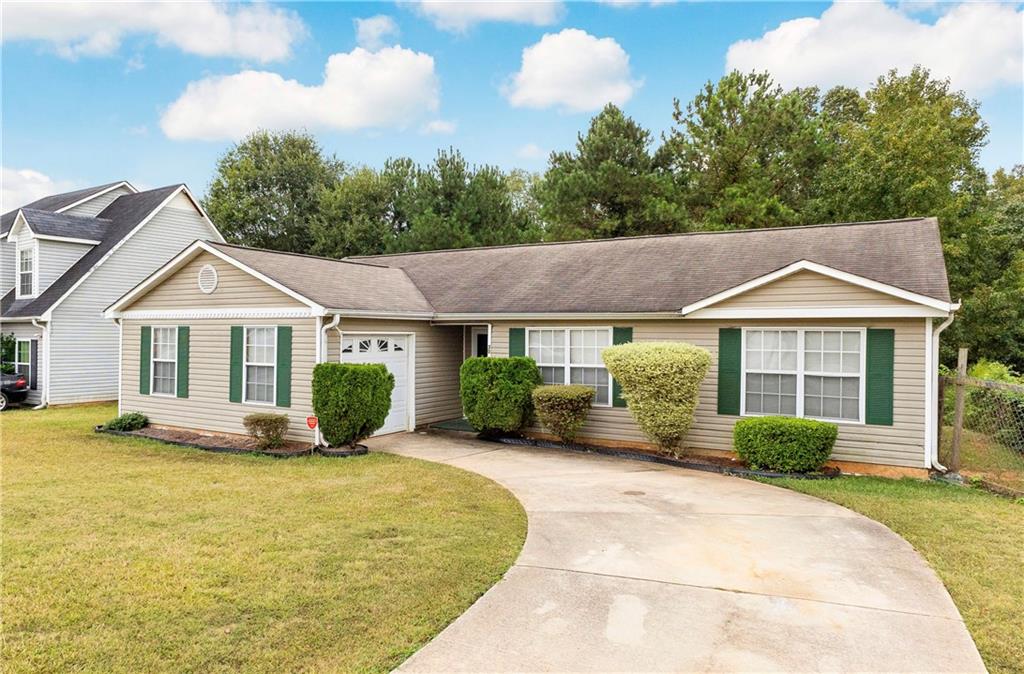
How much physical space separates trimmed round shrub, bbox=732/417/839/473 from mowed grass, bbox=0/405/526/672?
13.3 ft

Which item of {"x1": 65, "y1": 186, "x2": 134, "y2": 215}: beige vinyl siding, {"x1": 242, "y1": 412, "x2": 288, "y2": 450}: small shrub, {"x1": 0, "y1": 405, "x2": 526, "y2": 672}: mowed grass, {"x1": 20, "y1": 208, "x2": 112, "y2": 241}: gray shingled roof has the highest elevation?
{"x1": 65, "y1": 186, "x2": 134, "y2": 215}: beige vinyl siding

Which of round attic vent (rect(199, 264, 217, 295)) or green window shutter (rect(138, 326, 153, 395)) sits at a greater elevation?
round attic vent (rect(199, 264, 217, 295))

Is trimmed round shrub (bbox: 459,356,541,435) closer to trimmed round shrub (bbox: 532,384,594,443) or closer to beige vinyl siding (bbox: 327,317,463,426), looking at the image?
trimmed round shrub (bbox: 532,384,594,443)

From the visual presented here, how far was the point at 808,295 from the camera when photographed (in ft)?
32.6

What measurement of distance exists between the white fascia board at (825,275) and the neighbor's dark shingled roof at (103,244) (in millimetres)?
17743

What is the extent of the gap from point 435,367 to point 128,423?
6.56 meters

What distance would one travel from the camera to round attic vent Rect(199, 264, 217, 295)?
41.2 ft

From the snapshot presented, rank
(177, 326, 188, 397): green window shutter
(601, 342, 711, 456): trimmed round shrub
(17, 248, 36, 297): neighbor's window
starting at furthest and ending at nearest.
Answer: (17, 248, 36, 297): neighbor's window, (177, 326, 188, 397): green window shutter, (601, 342, 711, 456): trimmed round shrub

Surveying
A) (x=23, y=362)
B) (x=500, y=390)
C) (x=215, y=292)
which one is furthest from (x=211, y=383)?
(x=23, y=362)

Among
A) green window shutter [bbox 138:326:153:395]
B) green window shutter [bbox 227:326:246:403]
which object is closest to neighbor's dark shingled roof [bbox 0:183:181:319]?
green window shutter [bbox 138:326:153:395]

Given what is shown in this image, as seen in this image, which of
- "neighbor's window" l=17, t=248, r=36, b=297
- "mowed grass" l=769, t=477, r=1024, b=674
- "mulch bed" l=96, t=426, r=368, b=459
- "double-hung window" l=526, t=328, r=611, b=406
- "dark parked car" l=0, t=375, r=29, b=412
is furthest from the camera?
"neighbor's window" l=17, t=248, r=36, b=297

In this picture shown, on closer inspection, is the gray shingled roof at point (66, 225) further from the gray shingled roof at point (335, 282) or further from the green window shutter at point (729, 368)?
the green window shutter at point (729, 368)

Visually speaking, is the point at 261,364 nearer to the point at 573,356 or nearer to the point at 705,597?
the point at 573,356

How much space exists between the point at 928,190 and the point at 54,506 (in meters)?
23.8
